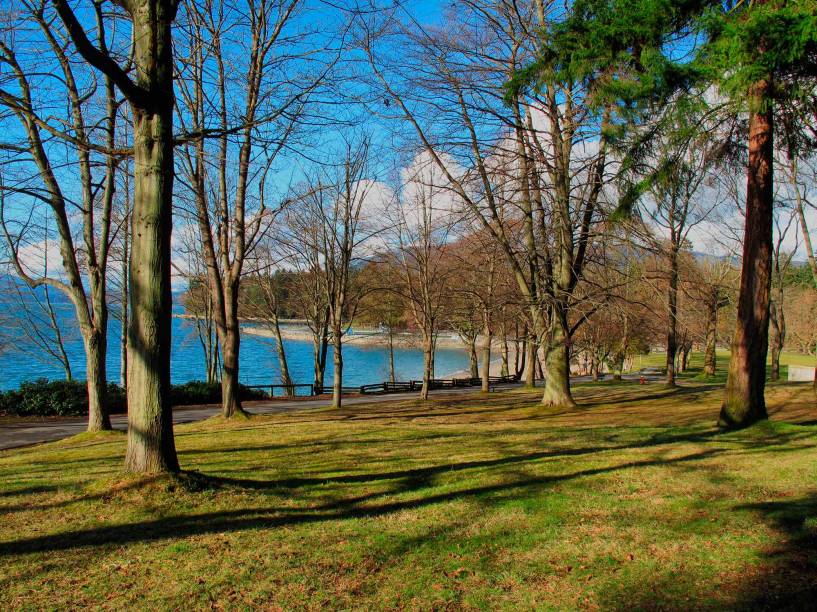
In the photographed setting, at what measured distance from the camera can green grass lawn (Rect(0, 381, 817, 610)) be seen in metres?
3.35

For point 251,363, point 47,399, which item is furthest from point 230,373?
point 251,363

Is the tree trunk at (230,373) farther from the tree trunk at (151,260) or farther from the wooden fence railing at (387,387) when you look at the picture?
the wooden fence railing at (387,387)

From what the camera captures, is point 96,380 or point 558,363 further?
point 558,363

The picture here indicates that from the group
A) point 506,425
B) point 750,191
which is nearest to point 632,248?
point 750,191

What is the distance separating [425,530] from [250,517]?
1.48 meters

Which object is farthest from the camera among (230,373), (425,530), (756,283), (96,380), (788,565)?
(230,373)

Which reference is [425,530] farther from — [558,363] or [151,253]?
[558,363]

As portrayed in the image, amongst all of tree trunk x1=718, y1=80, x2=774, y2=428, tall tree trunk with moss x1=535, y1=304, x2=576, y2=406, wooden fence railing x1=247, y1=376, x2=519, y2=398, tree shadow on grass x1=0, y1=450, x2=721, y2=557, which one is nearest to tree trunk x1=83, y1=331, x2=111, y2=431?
tree shadow on grass x1=0, y1=450, x2=721, y2=557

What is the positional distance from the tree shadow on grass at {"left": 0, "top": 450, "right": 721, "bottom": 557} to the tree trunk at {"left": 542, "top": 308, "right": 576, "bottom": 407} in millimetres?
8335

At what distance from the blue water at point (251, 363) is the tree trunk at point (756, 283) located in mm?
29099

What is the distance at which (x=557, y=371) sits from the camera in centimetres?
1503

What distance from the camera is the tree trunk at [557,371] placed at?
1437cm

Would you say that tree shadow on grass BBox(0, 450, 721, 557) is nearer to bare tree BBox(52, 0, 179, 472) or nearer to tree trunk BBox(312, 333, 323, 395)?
bare tree BBox(52, 0, 179, 472)

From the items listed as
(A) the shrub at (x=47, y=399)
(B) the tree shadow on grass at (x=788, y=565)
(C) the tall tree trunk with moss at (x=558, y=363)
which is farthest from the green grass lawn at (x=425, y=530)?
(A) the shrub at (x=47, y=399)
